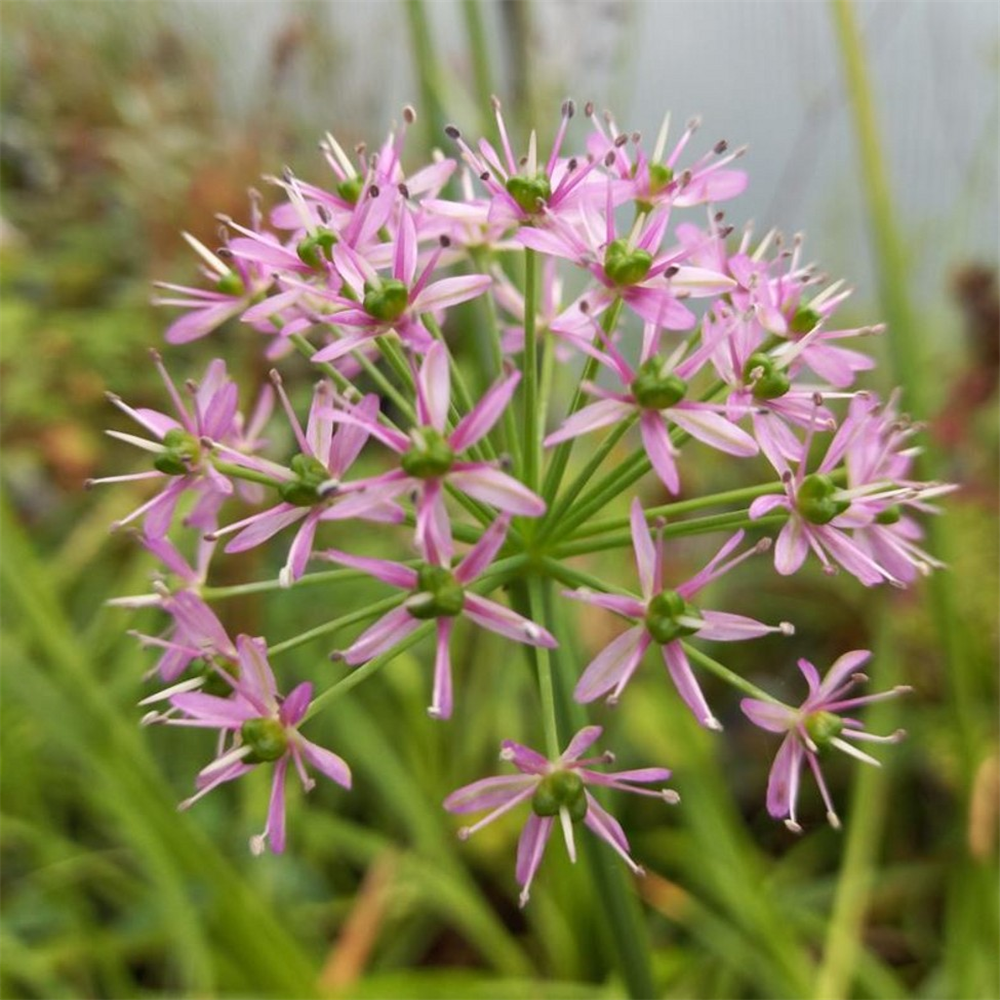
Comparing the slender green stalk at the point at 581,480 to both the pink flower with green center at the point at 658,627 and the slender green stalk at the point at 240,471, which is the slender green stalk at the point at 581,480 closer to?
the pink flower with green center at the point at 658,627

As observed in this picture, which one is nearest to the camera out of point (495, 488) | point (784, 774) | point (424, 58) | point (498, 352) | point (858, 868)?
point (495, 488)

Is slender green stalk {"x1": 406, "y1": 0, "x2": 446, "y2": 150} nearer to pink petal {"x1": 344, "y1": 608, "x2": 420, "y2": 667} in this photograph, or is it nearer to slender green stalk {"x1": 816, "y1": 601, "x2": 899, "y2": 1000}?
pink petal {"x1": 344, "y1": 608, "x2": 420, "y2": 667}

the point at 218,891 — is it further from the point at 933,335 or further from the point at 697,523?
the point at 933,335

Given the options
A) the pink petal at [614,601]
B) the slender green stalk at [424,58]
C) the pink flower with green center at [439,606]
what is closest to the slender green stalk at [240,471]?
the pink flower with green center at [439,606]

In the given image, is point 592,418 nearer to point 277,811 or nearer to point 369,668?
point 369,668

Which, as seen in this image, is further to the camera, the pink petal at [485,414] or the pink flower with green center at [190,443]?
the pink flower with green center at [190,443]

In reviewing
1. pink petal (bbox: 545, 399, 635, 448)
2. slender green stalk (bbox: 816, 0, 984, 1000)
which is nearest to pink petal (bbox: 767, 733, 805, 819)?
pink petal (bbox: 545, 399, 635, 448)

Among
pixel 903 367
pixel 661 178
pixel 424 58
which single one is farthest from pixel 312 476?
pixel 903 367

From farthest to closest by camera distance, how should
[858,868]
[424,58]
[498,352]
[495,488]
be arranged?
1. [858,868]
2. [424,58]
3. [498,352]
4. [495,488]
